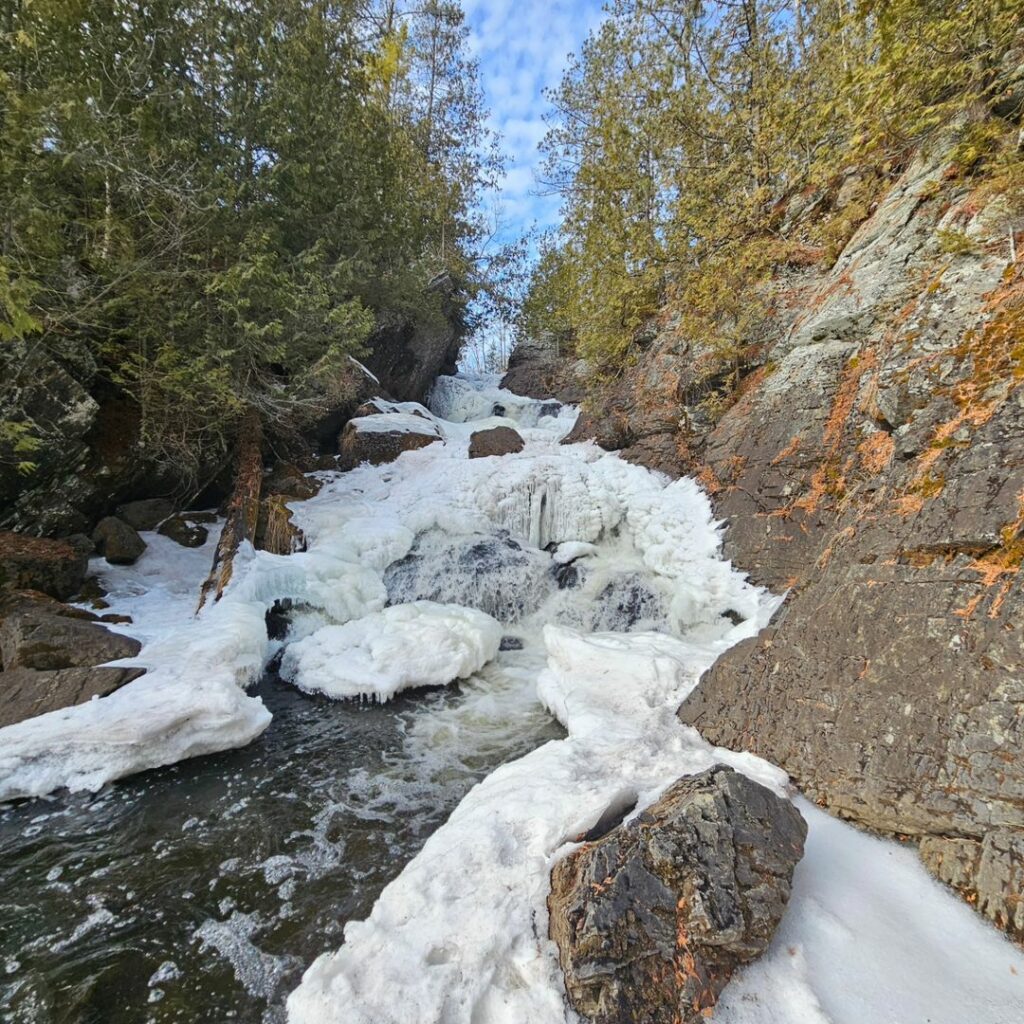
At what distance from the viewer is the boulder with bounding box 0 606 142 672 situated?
5.13m

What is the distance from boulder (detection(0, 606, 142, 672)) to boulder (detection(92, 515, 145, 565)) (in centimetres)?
211

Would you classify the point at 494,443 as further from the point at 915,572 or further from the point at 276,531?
the point at 915,572

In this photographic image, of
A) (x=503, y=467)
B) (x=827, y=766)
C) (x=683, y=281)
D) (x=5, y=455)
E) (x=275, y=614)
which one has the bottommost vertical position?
(x=275, y=614)

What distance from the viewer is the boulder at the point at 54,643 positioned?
513 centimetres

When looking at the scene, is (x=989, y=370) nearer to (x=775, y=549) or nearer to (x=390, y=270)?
(x=775, y=549)

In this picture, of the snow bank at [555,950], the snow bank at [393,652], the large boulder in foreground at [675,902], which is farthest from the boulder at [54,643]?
the large boulder in foreground at [675,902]

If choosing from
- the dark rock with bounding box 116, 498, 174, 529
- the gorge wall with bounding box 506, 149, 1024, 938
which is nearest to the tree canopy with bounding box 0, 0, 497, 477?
the dark rock with bounding box 116, 498, 174, 529

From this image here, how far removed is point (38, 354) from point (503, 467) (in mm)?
8192

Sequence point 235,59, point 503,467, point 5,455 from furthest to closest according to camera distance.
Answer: point 503,467 < point 235,59 < point 5,455

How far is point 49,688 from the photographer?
16.1 ft

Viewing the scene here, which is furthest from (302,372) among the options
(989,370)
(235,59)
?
(989,370)

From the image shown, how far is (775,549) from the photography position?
6992 mm

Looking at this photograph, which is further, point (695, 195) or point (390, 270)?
point (390, 270)

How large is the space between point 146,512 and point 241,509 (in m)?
1.73
